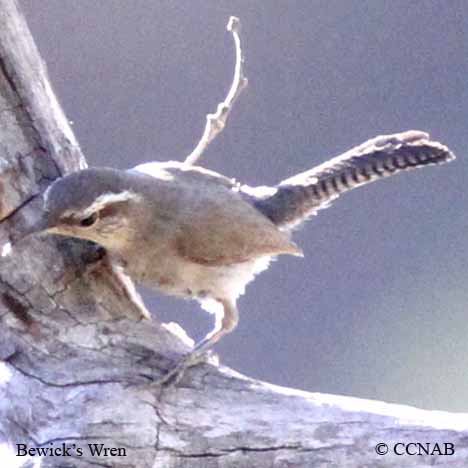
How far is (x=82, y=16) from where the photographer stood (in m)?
7.98

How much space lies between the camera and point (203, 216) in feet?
13.8

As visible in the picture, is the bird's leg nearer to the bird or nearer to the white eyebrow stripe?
the bird

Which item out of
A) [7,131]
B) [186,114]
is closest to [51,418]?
[7,131]

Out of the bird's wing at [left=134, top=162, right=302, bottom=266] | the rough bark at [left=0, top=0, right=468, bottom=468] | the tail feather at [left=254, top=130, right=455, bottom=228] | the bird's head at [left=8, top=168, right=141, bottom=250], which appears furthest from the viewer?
the tail feather at [left=254, top=130, right=455, bottom=228]

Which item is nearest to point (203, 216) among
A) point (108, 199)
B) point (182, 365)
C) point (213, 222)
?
point (213, 222)

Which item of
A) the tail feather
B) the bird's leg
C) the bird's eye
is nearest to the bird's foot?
the bird's leg

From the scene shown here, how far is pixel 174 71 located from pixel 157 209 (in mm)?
3888

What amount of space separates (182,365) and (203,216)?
3.00 feet

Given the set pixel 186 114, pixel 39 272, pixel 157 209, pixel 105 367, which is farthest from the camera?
pixel 186 114

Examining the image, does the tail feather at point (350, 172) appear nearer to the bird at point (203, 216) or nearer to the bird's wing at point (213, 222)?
the bird at point (203, 216)

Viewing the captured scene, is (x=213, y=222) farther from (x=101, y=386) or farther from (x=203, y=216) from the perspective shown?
(x=101, y=386)

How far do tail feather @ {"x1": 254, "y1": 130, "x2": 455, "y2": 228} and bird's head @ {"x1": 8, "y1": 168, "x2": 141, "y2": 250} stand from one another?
31.1 inches

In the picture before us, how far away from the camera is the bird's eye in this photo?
12.2 feet

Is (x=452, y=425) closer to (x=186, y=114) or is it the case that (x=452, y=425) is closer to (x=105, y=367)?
(x=105, y=367)
